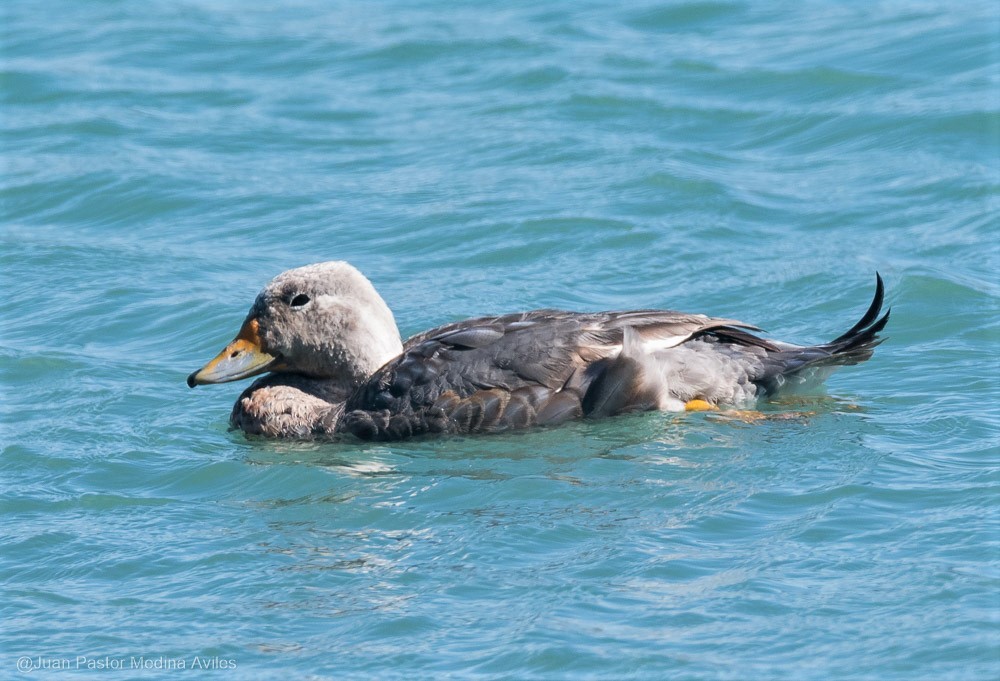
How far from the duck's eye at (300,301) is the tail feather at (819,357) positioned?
2.70m

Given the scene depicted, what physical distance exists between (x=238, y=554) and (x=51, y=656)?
1.11m

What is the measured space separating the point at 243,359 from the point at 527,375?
1.84 metres

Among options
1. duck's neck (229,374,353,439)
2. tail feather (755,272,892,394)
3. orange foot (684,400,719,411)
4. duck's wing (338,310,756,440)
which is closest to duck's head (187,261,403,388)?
duck's neck (229,374,353,439)

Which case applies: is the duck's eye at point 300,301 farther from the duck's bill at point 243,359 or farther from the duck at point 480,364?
the duck's bill at point 243,359

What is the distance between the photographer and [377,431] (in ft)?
29.3

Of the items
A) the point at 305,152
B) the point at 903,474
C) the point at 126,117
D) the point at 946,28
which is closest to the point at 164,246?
the point at 305,152

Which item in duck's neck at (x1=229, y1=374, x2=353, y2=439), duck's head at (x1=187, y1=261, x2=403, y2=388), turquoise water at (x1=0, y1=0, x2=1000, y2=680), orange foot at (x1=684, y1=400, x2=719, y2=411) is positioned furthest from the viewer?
duck's head at (x1=187, y1=261, x2=403, y2=388)

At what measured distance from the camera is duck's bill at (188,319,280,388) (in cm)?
943

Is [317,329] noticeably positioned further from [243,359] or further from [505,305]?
[505,305]

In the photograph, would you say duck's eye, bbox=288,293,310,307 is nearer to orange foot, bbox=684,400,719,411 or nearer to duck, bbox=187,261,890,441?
duck, bbox=187,261,890,441

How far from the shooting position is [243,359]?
9492 millimetres

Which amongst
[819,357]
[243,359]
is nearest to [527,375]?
[819,357]

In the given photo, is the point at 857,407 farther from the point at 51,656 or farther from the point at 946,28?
the point at 946,28

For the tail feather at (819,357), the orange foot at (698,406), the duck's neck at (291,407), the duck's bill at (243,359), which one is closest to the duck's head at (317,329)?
the duck's bill at (243,359)
